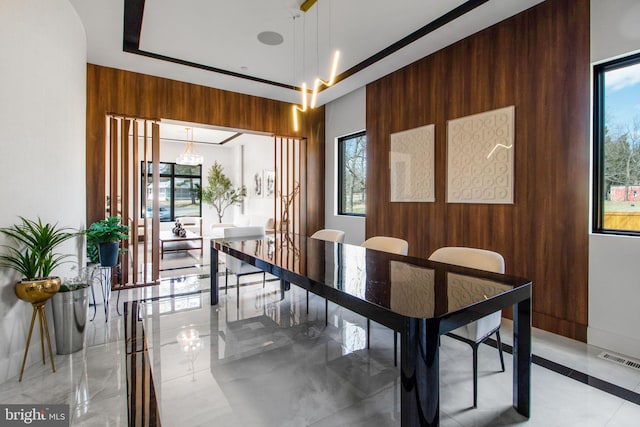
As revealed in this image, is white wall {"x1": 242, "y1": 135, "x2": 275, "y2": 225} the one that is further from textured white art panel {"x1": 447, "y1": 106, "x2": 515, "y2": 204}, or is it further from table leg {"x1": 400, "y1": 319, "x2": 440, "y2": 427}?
table leg {"x1": 400, "y1": 319, "x2": 440, "y2": 427}

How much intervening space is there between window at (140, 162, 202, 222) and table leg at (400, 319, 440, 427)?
398 inches

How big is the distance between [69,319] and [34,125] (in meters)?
1.50

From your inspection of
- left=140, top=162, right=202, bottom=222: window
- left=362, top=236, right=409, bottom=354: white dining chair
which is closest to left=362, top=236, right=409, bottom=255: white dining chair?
left=362, top=236, right=409, bottom=354: white dining chair

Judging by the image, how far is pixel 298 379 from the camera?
2.12 m

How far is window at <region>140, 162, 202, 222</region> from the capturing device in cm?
998

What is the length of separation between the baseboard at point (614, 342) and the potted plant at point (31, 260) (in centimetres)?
413

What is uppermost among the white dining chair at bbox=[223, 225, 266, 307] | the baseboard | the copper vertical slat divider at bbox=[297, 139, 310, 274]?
the copper vertical slat divider at bbox=[297, 139, 310, 274]

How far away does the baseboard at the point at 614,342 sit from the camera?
2.42 m

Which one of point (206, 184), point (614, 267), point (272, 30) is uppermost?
point (272, 30)

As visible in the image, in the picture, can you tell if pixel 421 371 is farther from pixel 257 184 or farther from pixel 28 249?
pixel 257 184

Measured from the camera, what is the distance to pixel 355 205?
17.9 ft

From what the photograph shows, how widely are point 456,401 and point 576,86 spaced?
265 cm

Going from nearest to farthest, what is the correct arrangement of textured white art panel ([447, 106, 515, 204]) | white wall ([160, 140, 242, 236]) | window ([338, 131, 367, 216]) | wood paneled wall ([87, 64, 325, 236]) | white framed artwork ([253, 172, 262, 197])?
1. textured white art panel ([447, 106, 515, 204])
2. wood paneled wall ([87, 64, 325, 236])
3. window ([338, 131, 367, 216])
4. white framed artwork ([253, 172, 262, 197])
5. white wall ([160, 140, 242, 236])

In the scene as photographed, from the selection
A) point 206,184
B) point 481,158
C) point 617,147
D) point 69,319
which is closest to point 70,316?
point 69,319
